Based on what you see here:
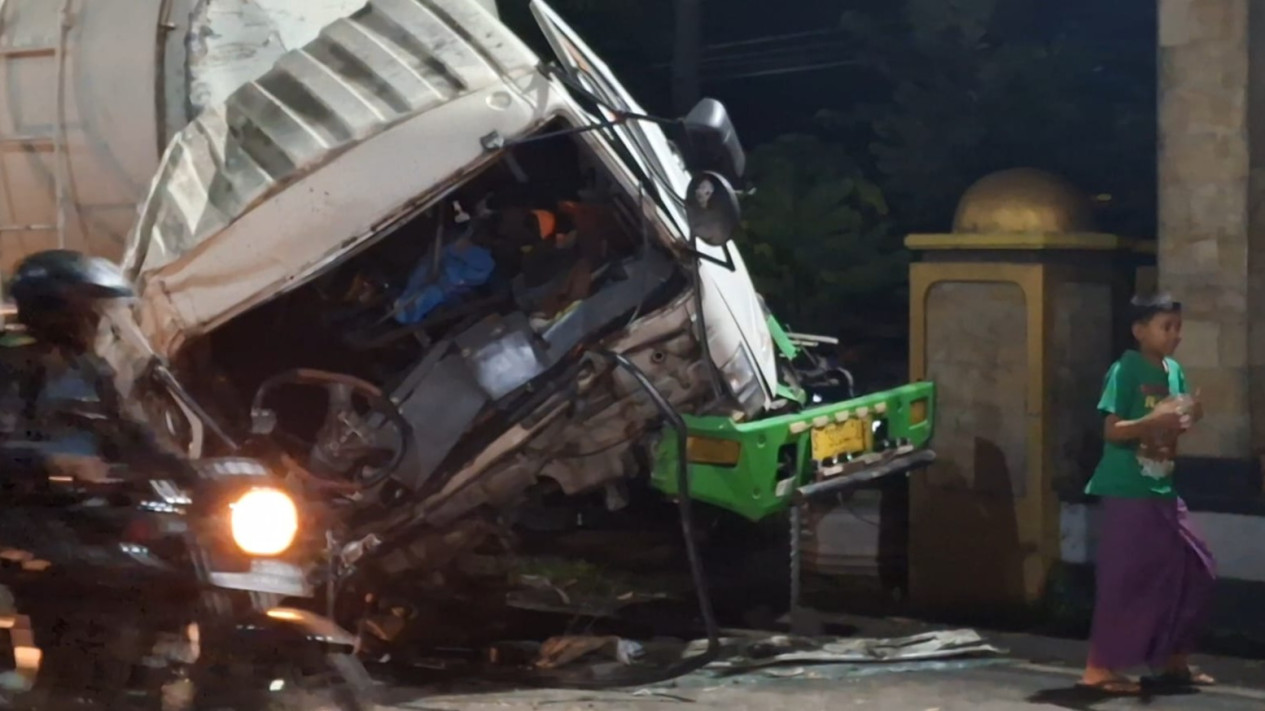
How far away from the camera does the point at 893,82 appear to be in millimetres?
11211

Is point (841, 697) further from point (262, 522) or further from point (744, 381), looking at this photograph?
point (262, 522)

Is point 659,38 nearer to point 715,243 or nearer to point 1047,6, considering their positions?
point 1047,6

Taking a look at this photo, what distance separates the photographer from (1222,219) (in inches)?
266

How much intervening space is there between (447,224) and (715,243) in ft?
3.60

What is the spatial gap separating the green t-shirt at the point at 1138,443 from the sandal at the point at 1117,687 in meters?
0.70

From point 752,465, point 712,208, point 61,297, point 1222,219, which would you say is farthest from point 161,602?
point 1222,219

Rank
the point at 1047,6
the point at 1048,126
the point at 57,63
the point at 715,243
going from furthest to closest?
the point at 1047,6
the point at 1048,126
the point at 57,63
the point at 715,243

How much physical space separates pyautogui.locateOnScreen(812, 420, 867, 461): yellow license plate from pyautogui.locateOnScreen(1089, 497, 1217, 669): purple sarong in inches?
45.3

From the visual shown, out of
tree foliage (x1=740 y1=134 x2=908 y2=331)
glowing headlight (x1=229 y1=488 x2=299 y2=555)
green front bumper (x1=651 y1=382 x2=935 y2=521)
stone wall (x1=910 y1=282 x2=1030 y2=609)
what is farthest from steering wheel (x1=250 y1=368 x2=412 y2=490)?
tree foliage (x1=740 y1=134 x2=908 y2=331)

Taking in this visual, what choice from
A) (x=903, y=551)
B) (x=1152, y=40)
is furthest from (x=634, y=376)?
(x=1152, y=40)

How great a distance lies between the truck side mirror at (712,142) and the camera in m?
5.47

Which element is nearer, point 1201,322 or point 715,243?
point 715,243

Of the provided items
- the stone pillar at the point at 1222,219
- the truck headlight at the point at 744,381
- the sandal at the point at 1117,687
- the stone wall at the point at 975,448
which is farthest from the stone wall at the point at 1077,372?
the truck headlight at the point at 744,381

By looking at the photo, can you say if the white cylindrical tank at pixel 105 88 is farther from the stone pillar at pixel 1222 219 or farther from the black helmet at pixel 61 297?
the stone pillar at pixel 1222 219
